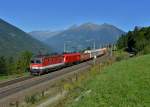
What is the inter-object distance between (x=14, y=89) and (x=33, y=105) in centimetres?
1870

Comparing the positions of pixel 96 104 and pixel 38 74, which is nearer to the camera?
pixel 96 104

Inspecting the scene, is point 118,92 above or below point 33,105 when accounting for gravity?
above

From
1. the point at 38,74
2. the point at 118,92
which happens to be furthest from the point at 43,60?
the point at 118,92

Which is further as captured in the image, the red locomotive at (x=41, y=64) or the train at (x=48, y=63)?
the train at (x=48, y=63)

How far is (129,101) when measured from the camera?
15.2 metres

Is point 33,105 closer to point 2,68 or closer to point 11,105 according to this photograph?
point 11,105

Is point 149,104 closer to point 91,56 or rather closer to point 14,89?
point 14,89

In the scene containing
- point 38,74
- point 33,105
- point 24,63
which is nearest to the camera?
point 33,105

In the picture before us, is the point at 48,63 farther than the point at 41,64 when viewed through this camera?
Yes

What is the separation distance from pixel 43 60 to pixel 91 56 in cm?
5616

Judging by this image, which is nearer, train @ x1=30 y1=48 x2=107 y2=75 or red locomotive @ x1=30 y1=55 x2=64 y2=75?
red locomotive @ x1=30 y1=55 x2=64 y2=75

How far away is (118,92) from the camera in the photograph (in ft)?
57.7

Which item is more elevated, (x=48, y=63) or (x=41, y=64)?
(x=48, y=63)

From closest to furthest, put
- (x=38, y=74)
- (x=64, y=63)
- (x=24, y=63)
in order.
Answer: (x=38, y=74)
(x=64, y=63)
(x=24, y=63)
